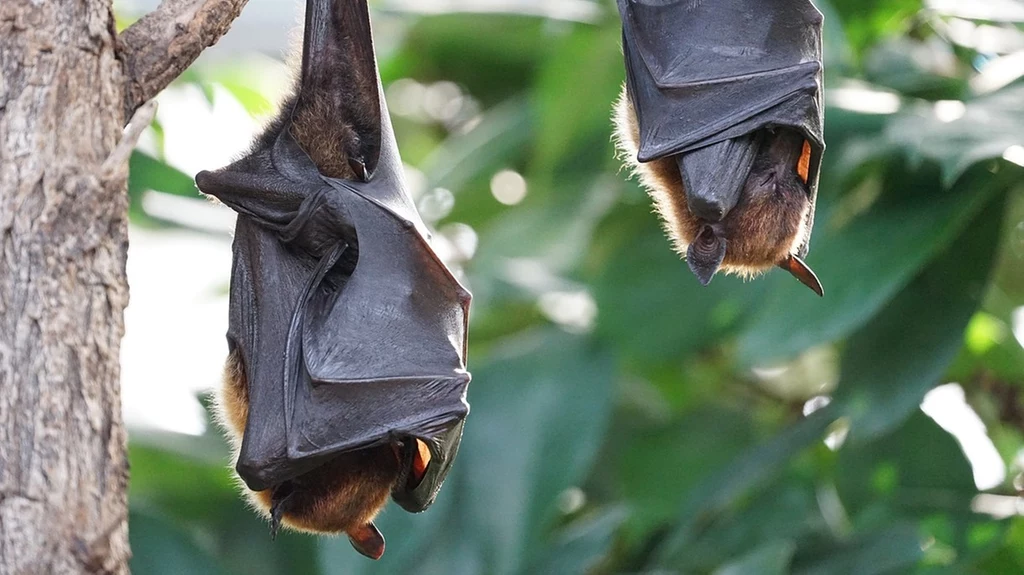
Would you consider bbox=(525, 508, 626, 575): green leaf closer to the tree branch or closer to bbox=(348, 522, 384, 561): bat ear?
bbox=(348, 522, 384, 561): bat ear

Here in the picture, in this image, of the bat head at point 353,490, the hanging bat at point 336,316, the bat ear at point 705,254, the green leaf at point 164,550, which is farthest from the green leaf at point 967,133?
the green leaf at point 164,550

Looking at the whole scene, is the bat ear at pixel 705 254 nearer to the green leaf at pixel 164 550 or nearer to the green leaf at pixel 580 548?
the green leaf at pixel 580 548

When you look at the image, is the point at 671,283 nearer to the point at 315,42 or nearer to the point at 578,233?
the point at 578,233

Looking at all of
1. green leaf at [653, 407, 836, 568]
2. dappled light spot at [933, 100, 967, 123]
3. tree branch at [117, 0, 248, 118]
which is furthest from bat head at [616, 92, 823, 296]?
green leaf at [653, 407, 836, 568]

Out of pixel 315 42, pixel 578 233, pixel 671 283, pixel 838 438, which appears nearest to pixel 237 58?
pixel 578 233

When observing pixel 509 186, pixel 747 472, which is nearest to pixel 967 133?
pixel 747 472

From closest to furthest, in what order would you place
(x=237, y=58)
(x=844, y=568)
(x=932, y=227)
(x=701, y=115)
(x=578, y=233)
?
(x=701, y=115) < (x=932, y=227) < (x=844, y=568) < (x=578, y=233) < (x=237, y=58)
